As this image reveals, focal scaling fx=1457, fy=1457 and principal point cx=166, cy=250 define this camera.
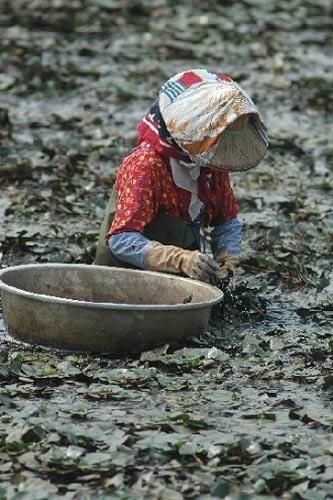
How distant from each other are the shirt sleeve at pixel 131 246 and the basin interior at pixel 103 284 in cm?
5

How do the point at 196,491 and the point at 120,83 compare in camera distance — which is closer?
the point at 196,491

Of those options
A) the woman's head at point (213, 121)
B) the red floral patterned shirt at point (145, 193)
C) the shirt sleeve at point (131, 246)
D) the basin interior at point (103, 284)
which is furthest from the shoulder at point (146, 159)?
the basin interior at point (103, 284)

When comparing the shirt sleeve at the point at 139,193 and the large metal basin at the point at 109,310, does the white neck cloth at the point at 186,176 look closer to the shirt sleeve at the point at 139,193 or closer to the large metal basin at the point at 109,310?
the shirt sleeve at the point at 139,193

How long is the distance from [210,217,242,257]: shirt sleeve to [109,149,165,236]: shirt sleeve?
0.47 meters

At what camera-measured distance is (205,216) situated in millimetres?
6121

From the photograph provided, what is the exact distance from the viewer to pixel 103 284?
5871mm

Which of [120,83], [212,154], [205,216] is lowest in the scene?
[120,83]

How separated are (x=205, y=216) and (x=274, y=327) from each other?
0.55 metres

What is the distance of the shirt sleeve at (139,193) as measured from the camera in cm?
569

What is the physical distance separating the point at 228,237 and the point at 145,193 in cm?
60

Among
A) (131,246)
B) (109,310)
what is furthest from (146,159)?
(109,310)

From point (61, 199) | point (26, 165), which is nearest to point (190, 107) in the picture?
point (61, 199)

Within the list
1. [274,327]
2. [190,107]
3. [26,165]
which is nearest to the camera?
[190,107]

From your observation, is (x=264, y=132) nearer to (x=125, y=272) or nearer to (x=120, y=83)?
(x=125, y=272)
